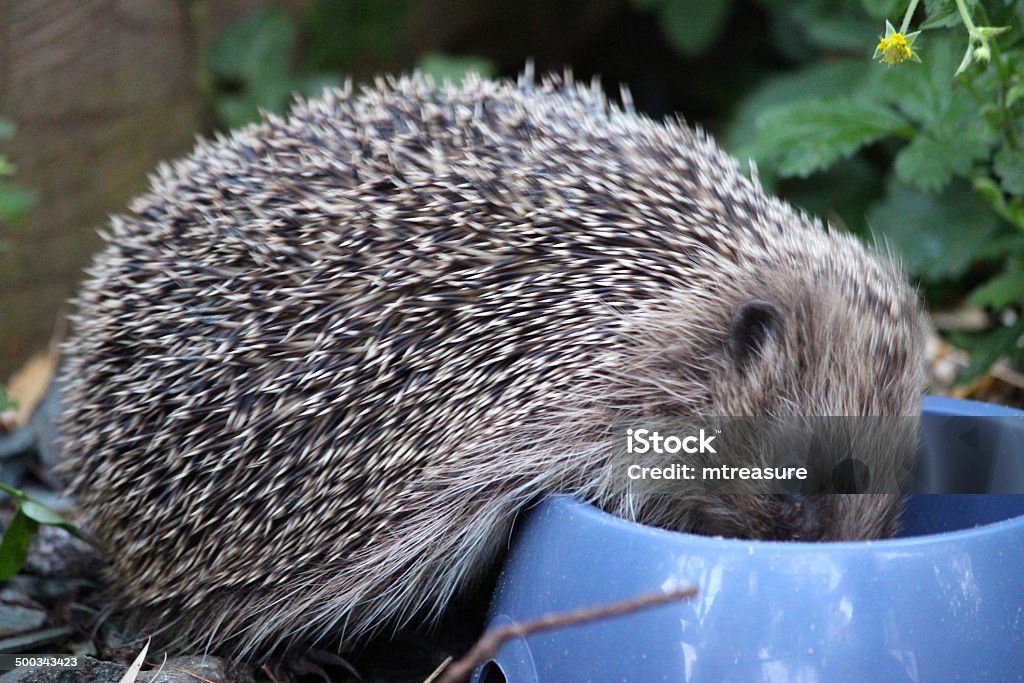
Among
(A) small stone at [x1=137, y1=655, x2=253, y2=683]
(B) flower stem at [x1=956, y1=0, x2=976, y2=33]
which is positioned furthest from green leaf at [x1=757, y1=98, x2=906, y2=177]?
(A) small stone at [x1=137, y1=655, x2=253, y2=683]

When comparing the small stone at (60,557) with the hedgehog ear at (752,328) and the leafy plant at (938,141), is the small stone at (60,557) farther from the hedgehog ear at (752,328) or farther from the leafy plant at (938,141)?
the leafy plant at (938,141)

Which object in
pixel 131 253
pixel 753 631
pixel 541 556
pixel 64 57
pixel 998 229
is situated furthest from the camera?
pixel 64 57

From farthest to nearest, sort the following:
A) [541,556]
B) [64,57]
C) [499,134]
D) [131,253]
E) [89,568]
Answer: [64,57] → [89,568] → [131,253] → [499,134] → [541,556]

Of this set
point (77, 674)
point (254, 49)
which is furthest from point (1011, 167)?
point (254, 49)

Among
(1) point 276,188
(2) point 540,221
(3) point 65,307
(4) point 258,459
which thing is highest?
(3) point 65,307

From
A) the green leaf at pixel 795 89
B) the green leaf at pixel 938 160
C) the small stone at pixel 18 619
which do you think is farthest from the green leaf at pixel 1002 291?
the small stone at pixel 18 619

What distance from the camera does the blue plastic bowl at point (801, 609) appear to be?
2725mm

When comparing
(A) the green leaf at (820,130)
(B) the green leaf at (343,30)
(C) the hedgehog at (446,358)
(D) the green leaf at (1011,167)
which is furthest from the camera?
(B) the green leaf at (343,30)

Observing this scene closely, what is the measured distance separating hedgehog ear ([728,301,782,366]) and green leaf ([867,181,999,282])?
1601mm

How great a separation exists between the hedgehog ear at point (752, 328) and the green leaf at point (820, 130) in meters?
1.38

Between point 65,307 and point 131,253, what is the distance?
2222 mm

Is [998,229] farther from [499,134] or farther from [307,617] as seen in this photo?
[307,617]

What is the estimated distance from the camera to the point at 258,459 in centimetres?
344

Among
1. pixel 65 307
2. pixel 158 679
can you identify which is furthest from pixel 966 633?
pixel 65 307
